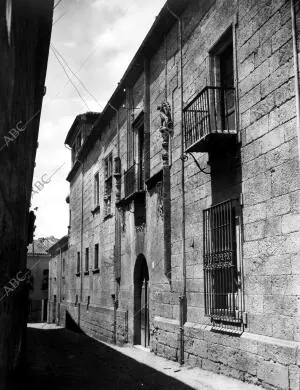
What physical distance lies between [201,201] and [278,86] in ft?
9.24

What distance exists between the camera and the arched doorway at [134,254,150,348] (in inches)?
512

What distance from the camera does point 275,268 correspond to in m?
6.88

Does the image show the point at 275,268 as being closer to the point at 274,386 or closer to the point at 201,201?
the point at 274,386

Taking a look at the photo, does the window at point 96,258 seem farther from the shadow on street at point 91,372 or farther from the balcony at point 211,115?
the balcony at point 211,115

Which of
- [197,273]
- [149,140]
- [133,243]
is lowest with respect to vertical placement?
[197,273]

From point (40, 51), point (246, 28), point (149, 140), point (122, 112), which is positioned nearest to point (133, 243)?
point (149, 140)

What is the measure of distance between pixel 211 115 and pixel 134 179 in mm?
5030

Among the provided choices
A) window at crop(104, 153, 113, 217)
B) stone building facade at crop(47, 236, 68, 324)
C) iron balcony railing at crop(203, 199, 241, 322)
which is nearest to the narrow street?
iron balcony railing at crop(203, 199, 241, 322)

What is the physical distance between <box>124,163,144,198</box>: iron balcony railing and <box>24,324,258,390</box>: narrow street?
3914mm

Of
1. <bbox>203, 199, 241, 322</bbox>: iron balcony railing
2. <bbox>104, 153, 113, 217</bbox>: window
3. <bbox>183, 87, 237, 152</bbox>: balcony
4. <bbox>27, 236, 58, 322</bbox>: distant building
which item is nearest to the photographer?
<bbox>203, 199, 241, 322</bbox>: iron balcony railing

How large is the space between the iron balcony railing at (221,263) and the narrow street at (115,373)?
98 centimetres

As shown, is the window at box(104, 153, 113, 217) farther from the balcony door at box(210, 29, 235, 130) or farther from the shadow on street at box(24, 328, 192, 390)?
the balcony door at box(210, 29, 235, 130)

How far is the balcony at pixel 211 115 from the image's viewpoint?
8414mm

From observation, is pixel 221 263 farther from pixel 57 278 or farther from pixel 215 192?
pixel 57 278
